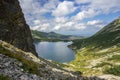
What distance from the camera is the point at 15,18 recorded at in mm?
94688

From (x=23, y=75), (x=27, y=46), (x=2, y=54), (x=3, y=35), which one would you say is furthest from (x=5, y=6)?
(x=23, y=75)

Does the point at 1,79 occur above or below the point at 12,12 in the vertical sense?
below

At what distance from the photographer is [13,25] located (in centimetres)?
9312

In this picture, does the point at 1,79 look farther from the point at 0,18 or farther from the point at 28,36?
the point at 28,36

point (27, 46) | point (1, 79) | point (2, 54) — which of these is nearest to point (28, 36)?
point (27, 46)

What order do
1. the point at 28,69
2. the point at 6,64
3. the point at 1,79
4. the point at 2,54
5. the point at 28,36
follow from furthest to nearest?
1. the point at 28,36
2. the point at 2,54
3. the point at 28,69
4. the point at 6,64
5. the point at 1,79

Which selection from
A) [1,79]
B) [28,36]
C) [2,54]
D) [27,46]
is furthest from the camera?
[28,36]

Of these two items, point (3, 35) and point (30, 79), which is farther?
point (3, 35)

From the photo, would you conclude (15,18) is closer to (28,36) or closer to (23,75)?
(28,36)

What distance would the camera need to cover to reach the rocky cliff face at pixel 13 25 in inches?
3450

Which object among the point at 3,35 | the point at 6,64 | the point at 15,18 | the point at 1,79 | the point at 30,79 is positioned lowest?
the point at 1,79

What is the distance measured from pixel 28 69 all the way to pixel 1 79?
10.6 meters

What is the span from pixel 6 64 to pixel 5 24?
59606mm

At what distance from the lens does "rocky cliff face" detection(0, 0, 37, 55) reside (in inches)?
3450
